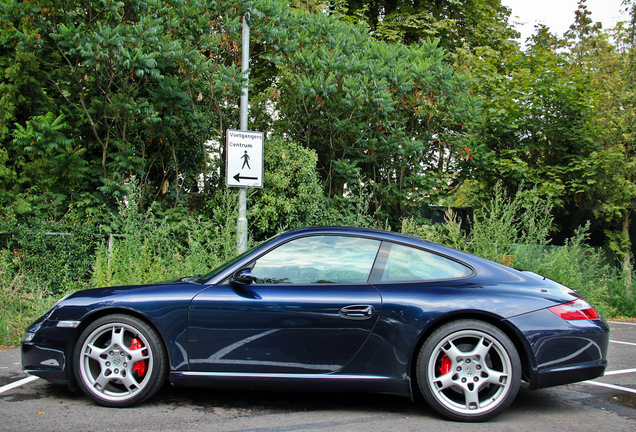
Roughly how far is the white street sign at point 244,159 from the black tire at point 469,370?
5.29 m

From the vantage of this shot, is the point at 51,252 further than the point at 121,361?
Yes

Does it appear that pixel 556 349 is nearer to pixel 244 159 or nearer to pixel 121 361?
pixel 121 361

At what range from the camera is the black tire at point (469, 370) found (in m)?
3.63

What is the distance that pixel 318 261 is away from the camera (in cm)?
396

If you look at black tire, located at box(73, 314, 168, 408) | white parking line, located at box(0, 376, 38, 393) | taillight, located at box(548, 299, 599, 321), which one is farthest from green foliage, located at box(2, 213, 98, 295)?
taillight, located at box(548, 299, 599, 321)

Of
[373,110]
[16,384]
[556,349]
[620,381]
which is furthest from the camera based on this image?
[373,110]

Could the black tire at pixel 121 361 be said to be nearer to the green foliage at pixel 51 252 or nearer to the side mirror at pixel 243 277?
the side mirror at pixel 243 277

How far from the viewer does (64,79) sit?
942 centimetres

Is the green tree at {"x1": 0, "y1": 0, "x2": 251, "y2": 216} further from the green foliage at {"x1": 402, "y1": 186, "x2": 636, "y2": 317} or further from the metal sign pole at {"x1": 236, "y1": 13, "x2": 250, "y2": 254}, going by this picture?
the green foliage at {"x1": 402, "y1": 186, "x2": 636, "y2": 317}

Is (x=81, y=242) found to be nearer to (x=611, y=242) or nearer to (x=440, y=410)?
(x=440, y=410)

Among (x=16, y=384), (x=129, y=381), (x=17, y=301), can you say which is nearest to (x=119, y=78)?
(x=17, y=301)

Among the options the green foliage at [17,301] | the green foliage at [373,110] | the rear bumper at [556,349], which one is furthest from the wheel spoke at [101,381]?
the green foliage at [373,110]

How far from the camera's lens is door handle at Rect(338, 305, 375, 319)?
3656 millimetres

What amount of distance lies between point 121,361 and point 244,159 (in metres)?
5.05
